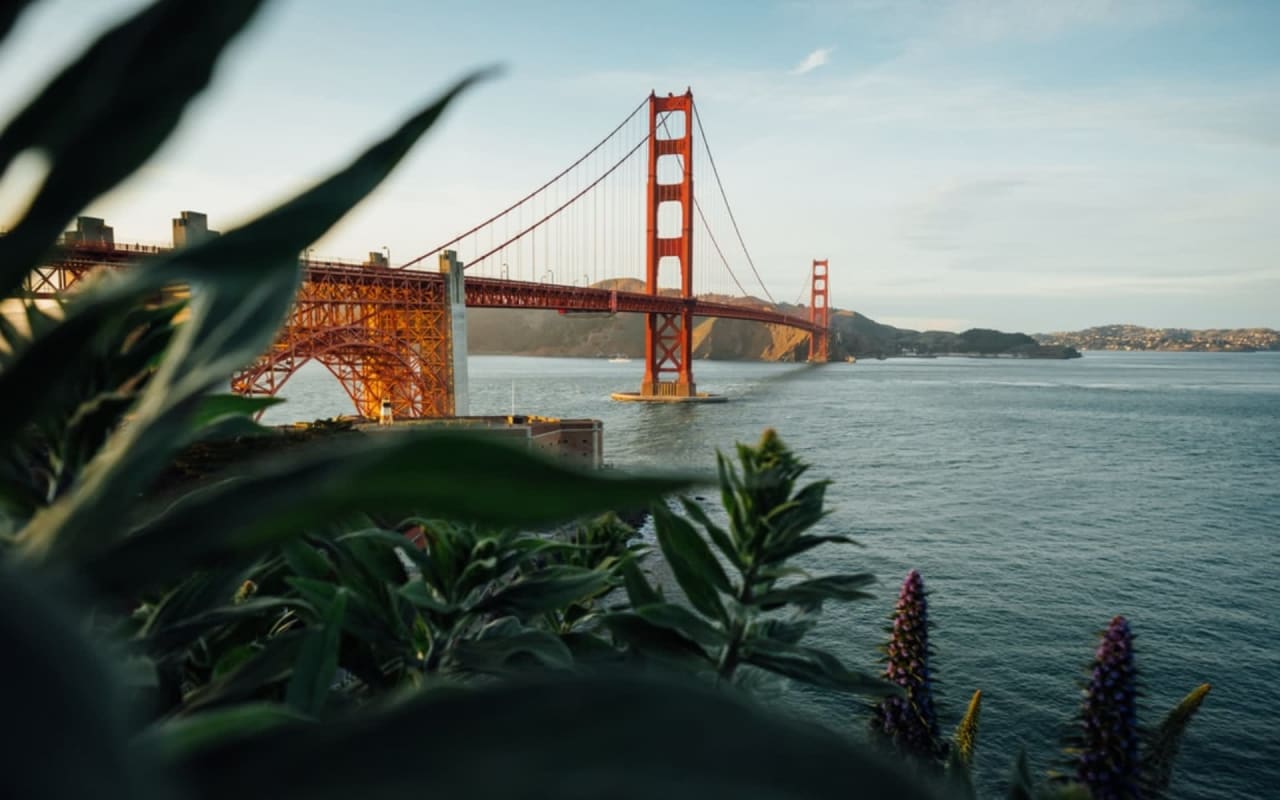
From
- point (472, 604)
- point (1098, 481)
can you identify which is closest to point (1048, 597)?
point (1098, 481)

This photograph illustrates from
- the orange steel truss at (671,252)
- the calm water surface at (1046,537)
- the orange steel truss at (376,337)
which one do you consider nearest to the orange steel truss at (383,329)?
the orange steel truss at (376,337)

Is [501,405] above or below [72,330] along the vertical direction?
below

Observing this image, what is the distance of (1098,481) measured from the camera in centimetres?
3422

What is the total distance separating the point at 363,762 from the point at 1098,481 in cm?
3997

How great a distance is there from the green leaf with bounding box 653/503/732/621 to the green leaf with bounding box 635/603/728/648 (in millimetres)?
25

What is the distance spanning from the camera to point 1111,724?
1.60 meters

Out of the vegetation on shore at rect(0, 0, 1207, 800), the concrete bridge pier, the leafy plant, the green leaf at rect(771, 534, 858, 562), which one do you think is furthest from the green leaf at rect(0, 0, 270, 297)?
the concrete bridge pier

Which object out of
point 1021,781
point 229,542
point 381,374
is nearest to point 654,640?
point 1021,781

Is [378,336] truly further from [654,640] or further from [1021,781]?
[1021,781]

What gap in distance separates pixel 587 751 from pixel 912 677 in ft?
7.71

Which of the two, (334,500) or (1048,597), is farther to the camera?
(1048,597)

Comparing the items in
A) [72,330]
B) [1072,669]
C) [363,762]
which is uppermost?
[72,330]

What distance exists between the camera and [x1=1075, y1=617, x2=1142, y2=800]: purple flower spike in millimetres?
Result: 1510

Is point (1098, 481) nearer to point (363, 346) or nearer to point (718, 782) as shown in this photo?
point (363, 346)
